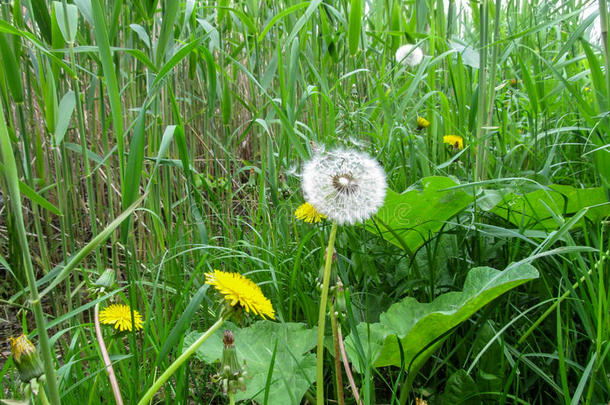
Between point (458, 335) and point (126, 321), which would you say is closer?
point (126, 321)

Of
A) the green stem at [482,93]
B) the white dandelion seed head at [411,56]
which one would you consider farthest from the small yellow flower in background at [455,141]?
the white dandelion seed head at [411,56]

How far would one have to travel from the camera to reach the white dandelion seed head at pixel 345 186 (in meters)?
0.73

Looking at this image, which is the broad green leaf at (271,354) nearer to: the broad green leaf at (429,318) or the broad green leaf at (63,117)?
the broad green leaf at (429,318)

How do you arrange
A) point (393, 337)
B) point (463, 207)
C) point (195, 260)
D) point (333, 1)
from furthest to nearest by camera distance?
1. point (333, 1)
2. point (195, 260)
3. point (463, 207)
4. point (393, 337)

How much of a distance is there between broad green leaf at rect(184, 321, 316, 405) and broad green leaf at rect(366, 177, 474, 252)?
0.92 ft

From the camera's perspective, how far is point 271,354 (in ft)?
3.05

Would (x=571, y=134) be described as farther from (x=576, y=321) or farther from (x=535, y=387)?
(x=535, y=387)

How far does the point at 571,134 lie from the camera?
1.51m

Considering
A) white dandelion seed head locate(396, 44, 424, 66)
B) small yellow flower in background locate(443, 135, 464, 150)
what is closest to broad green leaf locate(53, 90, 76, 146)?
small yellow flower in background locate(443, 135, 464, 150)

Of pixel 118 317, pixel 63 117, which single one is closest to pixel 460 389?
pixel 118 317

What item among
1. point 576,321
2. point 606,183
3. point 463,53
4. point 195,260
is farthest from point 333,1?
point 576,321

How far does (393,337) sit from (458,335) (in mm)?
262

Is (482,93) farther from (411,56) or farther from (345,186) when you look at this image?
(411,56)

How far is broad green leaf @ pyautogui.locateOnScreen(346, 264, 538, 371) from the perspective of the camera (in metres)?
0.78
